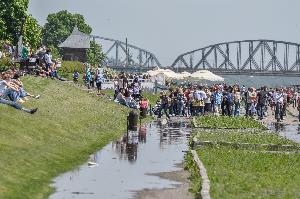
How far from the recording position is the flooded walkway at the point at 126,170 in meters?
20.5

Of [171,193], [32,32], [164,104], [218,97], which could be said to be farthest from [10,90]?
[32,32]

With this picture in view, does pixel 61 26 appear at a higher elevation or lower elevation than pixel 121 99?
higher

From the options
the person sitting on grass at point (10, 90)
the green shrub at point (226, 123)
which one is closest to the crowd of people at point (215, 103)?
the green shrub at point (226, 123)

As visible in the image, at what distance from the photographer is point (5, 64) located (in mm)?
50375

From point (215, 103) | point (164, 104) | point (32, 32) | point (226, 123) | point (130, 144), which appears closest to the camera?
point (130, 144)

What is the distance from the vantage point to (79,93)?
53.5m

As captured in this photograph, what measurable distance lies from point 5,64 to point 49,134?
63.7ft

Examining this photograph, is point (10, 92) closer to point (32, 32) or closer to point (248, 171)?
point (248, 171)

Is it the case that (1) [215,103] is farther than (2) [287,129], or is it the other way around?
(1) [215,103]

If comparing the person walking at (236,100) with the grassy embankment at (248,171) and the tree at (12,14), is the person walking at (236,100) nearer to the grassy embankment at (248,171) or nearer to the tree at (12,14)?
the grassy embankment at (248,171)

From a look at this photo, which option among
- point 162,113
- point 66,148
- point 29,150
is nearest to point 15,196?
point 29,150

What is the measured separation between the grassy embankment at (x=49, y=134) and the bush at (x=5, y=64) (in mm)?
1742

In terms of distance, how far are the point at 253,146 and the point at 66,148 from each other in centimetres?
770

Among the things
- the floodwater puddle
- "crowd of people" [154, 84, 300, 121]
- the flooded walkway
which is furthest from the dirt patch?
"crowd of people" [154, 84, 300, 121]
